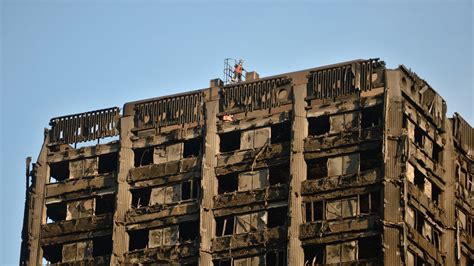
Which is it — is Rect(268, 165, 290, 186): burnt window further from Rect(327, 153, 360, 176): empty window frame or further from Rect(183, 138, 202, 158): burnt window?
Rect(183, 138, 202, 158): burnt window

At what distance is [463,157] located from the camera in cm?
13175

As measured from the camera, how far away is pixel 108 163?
440 feet

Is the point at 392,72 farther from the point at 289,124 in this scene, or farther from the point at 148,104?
the point at 148,104

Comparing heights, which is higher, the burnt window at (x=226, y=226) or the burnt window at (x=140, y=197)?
the burnt window at (x=140, y=197)

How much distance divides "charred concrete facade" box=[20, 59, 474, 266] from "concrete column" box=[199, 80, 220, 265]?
0.30 feet

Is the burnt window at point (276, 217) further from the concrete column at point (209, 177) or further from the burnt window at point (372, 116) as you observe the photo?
the burnt window at point (372, 116)

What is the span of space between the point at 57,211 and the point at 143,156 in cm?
800

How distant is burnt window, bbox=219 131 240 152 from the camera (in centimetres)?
12909

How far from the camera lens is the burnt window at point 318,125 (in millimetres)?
125562

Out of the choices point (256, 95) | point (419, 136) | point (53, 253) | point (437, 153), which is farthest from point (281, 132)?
point (53, 253)

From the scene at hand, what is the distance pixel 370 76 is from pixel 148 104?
692 inches

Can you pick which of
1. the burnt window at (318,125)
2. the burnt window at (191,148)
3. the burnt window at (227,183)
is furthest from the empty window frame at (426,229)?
the burnt window at (191,148)

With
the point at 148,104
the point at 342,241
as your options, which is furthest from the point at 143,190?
the point at 342,241

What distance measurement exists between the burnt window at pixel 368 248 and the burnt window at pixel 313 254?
2655mm
